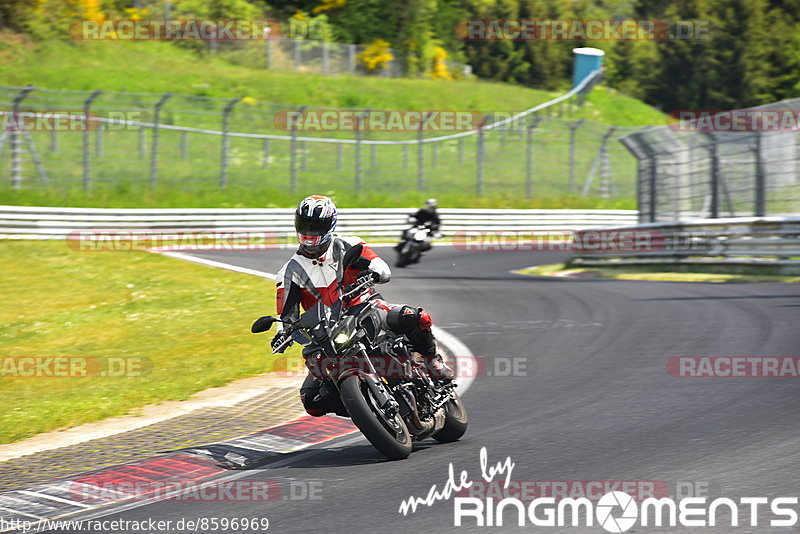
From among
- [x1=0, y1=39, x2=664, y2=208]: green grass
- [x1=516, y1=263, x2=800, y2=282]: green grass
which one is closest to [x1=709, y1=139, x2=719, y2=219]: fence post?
[x1=516, y1=263, x2=800, y2=282]: green grass

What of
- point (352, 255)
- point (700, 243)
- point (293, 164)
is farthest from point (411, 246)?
point (352, 255)

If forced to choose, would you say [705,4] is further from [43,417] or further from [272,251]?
[43,417]

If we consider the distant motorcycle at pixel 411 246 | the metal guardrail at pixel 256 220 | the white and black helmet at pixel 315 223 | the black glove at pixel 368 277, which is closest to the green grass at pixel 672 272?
the distant motorcycle at pixel 411 246

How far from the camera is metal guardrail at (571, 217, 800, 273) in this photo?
17.0m

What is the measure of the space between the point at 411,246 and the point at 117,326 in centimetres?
904

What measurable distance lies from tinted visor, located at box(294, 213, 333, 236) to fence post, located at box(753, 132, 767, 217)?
13.2m

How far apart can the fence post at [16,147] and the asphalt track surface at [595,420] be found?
52.0ft

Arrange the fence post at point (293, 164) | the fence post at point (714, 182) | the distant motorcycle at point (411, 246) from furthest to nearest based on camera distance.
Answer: the fence post at point (293, 164)
the distant motorcycle at point (411, 246)
the fence post at point (714, 182)

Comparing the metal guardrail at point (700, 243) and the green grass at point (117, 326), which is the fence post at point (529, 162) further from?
the green grass at point (117, 326)

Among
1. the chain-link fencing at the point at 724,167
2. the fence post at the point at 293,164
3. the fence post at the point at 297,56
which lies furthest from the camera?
the fence post at the point at 297,56

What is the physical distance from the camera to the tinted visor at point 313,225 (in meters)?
6.34

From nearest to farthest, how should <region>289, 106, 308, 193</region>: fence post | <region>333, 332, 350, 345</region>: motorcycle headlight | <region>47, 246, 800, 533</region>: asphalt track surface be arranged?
<region>47, 246, 800, 533</region>: asphalt track surface, <region>333, 332, 350, 345</region>: motorcycle headlight, <region>289, 106, 308, 193</region>: fence post

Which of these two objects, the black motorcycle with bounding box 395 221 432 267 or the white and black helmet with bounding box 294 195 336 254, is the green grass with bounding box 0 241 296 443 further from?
the black motorcycle with bounding box 395 221 432 267

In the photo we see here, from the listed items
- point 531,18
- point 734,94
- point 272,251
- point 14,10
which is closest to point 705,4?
point 734,94
